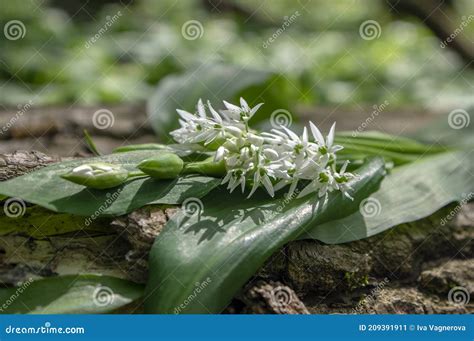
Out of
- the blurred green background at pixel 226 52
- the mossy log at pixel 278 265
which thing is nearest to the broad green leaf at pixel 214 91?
the mossy log at pixel 278 265

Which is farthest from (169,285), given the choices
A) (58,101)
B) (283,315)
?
(58,101)

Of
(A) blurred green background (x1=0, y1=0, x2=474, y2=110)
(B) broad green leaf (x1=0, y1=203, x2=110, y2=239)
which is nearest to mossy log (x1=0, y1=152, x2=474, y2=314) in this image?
(B) broad green leaf (x1=0, y1=203, x2=110, y2=239)

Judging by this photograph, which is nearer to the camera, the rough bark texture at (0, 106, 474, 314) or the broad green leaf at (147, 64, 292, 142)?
the rough bark texture at (0, 106, 474, 314)

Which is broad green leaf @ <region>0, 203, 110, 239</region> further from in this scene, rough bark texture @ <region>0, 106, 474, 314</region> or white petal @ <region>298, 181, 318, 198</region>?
white petal @ <region>298, 181, 318, 198</region>

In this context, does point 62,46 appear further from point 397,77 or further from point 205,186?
point 205,186

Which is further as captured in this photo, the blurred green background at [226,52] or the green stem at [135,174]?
the blurred green background at [226,52]

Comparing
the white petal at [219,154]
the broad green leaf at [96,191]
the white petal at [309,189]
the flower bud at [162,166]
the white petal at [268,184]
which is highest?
the white petal at [309,189]

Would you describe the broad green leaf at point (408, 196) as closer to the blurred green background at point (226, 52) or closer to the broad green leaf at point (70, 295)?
the broad green leaf at point (70, 295)
